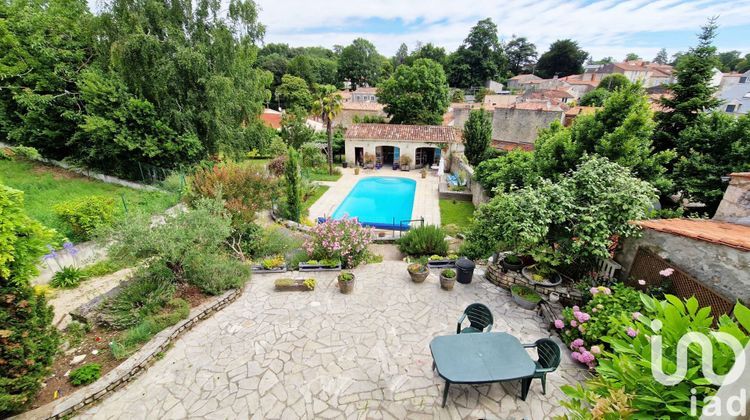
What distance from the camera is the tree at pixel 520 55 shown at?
76438 millimetres

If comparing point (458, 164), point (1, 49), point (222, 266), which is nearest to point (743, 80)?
point (458, 164)

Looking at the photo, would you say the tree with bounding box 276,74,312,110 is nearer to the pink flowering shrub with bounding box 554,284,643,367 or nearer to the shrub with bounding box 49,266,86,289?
the shrub with bounding box 49,266,86,289

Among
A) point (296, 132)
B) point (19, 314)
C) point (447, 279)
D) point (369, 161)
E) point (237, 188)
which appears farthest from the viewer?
point (369, 161)

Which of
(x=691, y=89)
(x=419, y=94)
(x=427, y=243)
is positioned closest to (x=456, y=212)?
(x=427, y=243)

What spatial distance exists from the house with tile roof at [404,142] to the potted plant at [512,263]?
18441 mm

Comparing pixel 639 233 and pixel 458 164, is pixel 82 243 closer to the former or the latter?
pixel 639 233

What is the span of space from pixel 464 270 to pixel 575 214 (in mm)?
3005

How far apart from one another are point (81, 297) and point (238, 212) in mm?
4525

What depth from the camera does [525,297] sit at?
744 centimetres

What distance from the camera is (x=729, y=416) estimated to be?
1680 mm

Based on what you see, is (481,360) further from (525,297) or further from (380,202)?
(380,202)

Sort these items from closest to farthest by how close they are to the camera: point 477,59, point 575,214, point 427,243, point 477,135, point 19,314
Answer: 1. point 19,314
2. point 575,214
3. point 427,243
4. point 477,135
5. point 477,59

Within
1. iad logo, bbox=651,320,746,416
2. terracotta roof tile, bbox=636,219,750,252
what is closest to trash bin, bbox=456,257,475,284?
terracotta roof tile, bbox=636,219,750,252

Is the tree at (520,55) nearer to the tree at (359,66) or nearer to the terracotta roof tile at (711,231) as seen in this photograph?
the tree at (359,66)
